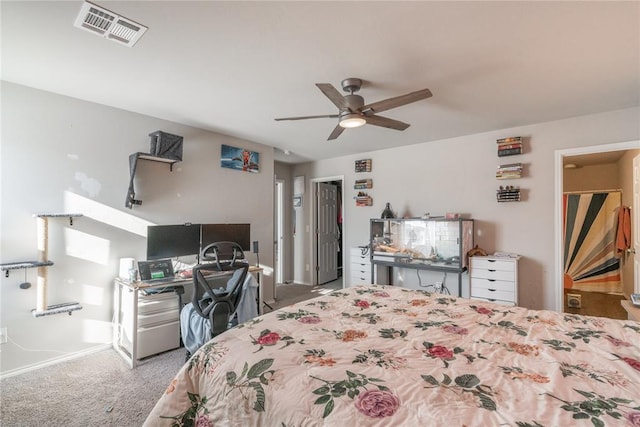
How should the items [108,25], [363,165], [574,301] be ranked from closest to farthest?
[108,25]
[574,301]
[363,165]

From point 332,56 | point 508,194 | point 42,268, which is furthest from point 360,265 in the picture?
point 42,268

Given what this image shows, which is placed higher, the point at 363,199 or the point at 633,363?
the point at 363,199

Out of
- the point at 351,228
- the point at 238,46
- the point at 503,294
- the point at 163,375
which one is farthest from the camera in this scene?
the point at 351,228

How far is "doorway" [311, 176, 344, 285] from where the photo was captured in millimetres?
5719

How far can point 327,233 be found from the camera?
19.8 ft

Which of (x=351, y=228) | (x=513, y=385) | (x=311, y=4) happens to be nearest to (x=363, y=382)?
(x=513, y=385)

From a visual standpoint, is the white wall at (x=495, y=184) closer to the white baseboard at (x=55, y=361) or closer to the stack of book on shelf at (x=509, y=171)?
the stack of book on shelf at (x=509, y=171)

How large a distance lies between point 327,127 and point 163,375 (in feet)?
10.1

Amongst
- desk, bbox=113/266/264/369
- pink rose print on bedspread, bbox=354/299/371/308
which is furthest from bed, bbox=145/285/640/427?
desk, bbox=113/266/264/369

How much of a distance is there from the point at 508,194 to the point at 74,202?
4857 mm

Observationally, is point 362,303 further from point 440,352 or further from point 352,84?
point 352,84

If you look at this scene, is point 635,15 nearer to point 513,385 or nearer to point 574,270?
point 513,385

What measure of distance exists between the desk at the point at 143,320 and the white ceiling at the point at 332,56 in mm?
1766

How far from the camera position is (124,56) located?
207 centimetres
